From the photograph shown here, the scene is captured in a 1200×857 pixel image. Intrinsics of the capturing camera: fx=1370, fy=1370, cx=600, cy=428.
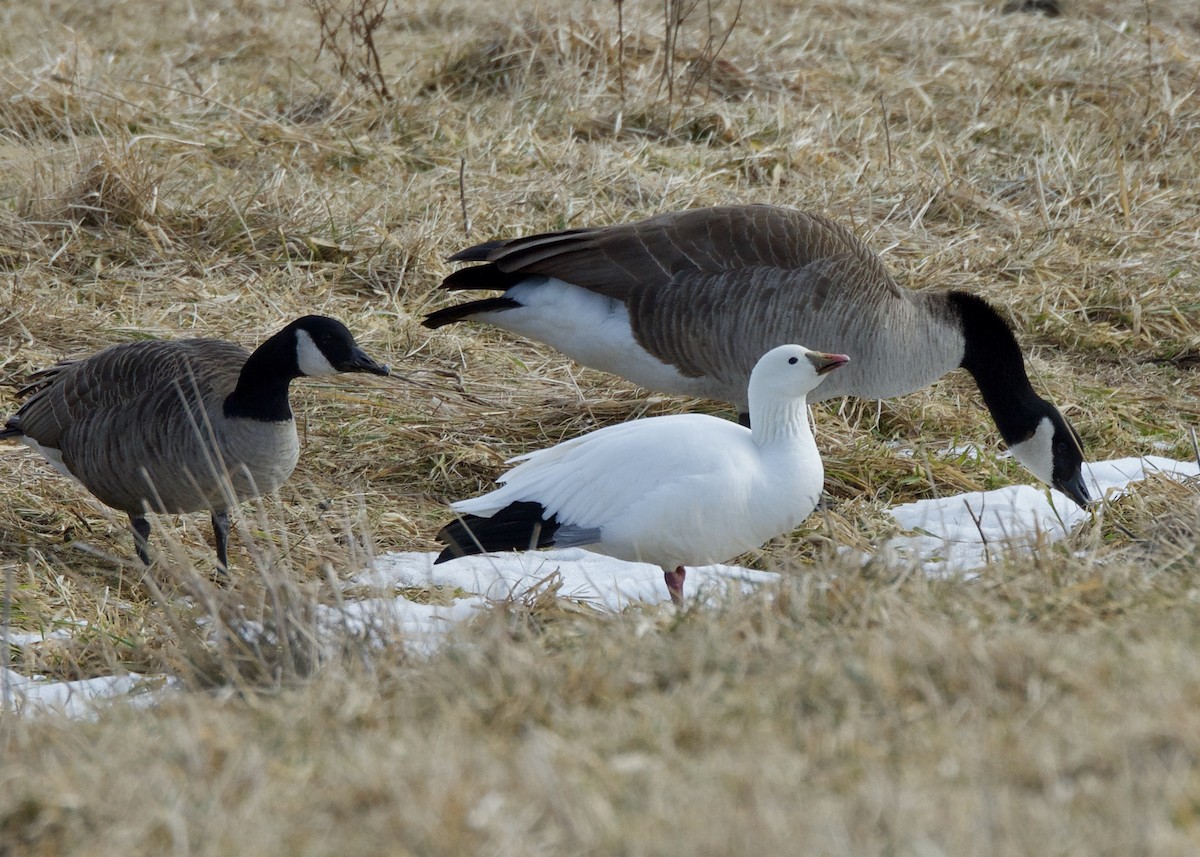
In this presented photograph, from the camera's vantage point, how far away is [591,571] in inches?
185

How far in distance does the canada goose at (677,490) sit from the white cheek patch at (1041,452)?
1.45 metres

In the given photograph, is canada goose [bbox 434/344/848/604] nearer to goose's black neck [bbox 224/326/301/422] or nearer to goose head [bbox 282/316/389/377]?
goose head [bbox 282/316/389/377]

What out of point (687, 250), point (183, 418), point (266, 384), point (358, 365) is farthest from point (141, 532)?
point (687, 250)

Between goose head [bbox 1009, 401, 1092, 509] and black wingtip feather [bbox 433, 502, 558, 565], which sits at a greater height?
black wingtip feather [bbox 433, 502, 558, 565]

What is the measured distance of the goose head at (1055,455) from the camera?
5.02m

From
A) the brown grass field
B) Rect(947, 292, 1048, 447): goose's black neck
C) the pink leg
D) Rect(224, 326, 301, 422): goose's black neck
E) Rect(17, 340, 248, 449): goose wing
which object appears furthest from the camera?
Rect(947, 292, 1048, 447): goose's black neck

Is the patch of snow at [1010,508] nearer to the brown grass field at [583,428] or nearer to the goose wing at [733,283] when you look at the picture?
the brown grass field at [583,428]

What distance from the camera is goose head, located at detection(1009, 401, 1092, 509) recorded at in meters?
5.02

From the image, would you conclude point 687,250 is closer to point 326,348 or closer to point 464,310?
point 464,310

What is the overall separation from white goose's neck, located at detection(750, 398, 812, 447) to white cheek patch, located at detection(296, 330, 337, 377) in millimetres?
1533

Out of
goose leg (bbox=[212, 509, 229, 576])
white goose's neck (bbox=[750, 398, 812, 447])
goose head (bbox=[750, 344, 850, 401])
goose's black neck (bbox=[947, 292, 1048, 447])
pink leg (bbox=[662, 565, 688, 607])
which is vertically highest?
goose head (bbox=[750, 344, 850, 401])

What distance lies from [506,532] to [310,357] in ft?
3.83

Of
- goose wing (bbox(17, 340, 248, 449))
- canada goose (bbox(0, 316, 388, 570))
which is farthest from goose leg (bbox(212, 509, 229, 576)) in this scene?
goose wing (bbox(17, 340, 248, 449))

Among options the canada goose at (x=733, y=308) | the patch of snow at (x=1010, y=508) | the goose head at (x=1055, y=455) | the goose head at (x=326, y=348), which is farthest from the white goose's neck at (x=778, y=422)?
the goose head at (x=1055, y=455)
